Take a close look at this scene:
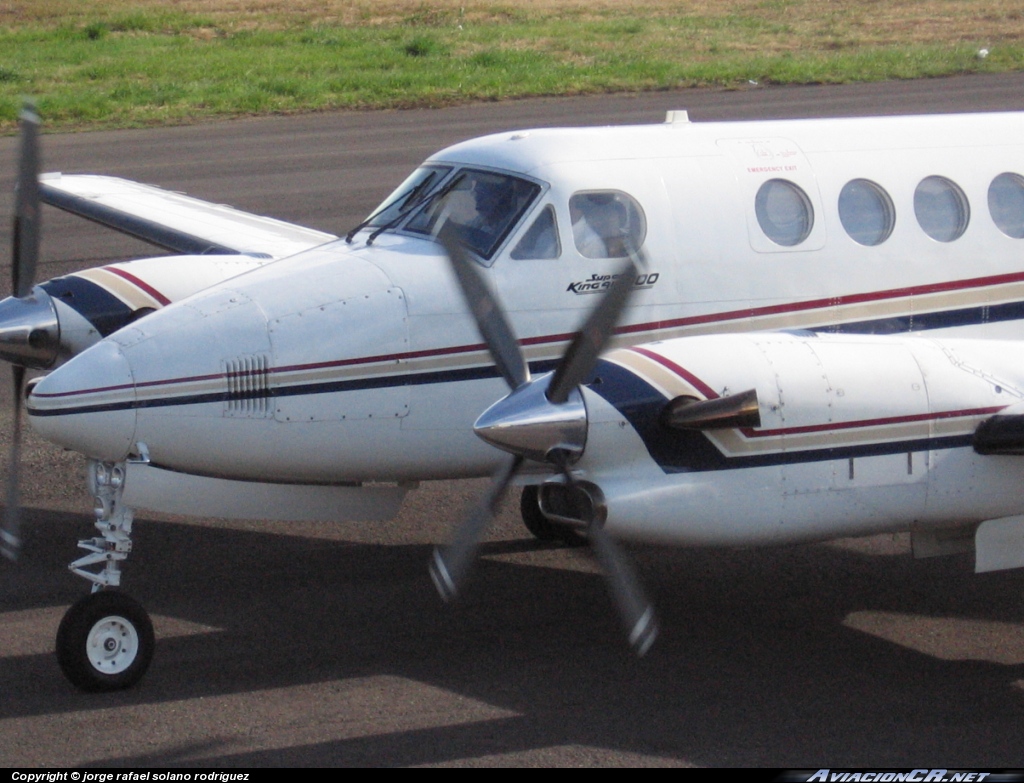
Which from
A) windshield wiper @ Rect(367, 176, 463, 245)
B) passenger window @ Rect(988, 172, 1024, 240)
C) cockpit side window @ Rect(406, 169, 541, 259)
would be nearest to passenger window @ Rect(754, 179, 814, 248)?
passenger window @ Rect(988, 172, 1024, 240)

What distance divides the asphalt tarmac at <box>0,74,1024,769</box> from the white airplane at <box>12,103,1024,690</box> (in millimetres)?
653

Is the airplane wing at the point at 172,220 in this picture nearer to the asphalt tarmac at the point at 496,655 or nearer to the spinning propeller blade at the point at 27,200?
the asphalt tarmac at the point at 496,655

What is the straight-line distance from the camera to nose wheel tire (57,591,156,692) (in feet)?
23.5

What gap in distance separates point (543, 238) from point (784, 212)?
154cm

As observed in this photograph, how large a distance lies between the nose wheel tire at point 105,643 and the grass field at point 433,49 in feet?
73.4

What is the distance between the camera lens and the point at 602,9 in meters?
45.4

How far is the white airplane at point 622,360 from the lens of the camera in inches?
264

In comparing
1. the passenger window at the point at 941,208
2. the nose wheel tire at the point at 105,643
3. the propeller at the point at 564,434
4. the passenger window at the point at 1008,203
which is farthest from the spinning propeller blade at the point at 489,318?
the passenger window at the point at 1008,203

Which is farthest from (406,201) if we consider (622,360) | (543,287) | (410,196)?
(622,360)

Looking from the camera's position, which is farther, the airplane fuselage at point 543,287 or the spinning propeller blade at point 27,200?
the spinning propeller blade at point 27,200

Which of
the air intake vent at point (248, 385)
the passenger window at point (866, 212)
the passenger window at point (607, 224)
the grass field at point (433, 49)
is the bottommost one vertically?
the grass field at point (433, 49)

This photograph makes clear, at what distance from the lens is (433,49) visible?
114ft

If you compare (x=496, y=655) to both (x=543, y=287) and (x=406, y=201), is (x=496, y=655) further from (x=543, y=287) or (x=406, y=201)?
(x=406, y=201)
